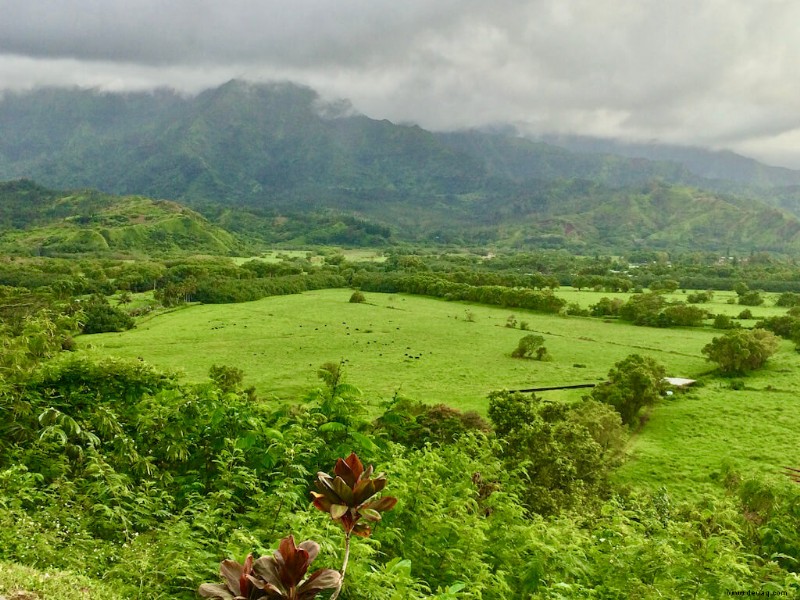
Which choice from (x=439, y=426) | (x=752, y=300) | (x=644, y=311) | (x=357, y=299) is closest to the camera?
(x=439, y=426)

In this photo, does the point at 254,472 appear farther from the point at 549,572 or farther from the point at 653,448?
the point at 653,448

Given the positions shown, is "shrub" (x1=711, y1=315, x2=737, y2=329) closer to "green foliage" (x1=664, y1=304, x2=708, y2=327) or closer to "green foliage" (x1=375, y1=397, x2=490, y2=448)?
"green foliage" (x1=664, y1=304, x2=708, y2=327)

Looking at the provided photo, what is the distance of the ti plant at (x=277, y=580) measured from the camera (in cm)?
310

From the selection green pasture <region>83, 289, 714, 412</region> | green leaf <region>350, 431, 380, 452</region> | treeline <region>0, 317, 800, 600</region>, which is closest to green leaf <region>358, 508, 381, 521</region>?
treeline <region>0, 317, 800, 600</region>

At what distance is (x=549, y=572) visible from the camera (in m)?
8.61

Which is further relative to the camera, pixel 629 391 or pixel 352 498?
pixel 629 391

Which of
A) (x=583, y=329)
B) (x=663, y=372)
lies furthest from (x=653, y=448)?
(x=583, y=329)

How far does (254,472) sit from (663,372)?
Answer: 64.2m

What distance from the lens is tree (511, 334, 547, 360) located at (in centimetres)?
8131

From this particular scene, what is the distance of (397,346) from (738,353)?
167 feet

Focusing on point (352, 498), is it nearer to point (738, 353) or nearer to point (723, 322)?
point (738, 353)

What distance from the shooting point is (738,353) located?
70.3 metres

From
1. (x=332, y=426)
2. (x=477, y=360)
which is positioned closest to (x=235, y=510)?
(x=332, y=426)

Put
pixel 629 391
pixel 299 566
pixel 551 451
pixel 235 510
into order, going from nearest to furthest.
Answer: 1. pixel 299 566
2. pixel 235 510
3. pixel 551 451
4. pixel 629 391
